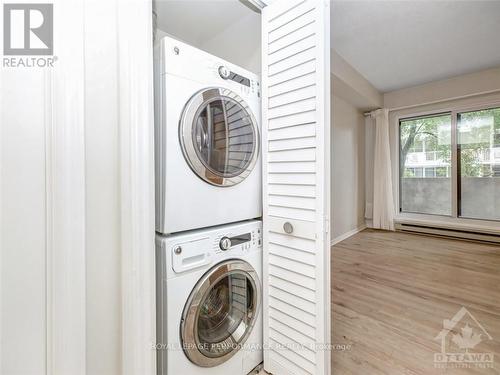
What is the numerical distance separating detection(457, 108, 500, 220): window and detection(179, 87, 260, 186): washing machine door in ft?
13.1

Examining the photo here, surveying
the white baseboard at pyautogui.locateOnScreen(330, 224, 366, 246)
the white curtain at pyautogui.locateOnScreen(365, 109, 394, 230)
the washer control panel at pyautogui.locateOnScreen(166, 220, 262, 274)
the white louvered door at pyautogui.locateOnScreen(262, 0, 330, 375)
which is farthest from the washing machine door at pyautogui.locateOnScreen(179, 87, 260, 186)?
the white curtain at pyautogui.locateOnScreen(365, 109, 394, 230)

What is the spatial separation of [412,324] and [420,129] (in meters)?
3.57

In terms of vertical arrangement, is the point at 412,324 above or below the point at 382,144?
below

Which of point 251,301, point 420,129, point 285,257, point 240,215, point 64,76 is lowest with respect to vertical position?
point 251,301

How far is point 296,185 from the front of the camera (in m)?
1.11

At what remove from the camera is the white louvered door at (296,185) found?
102 centimetres

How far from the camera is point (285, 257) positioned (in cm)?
116

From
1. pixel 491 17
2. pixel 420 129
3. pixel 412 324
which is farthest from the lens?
pixel 420 129

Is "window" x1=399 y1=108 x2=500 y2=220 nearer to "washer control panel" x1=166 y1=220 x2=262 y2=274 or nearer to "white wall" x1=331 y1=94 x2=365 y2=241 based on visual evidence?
"white wall" x1=331 y1=94 x2=365 y2=241

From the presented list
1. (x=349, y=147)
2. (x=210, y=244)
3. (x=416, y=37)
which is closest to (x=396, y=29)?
(x=416, y=37)

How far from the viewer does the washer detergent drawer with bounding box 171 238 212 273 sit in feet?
3.09

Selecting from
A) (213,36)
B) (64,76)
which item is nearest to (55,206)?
(64,76)

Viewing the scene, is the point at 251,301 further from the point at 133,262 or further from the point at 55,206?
the point at 55,206

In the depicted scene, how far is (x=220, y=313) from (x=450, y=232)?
4.10m
